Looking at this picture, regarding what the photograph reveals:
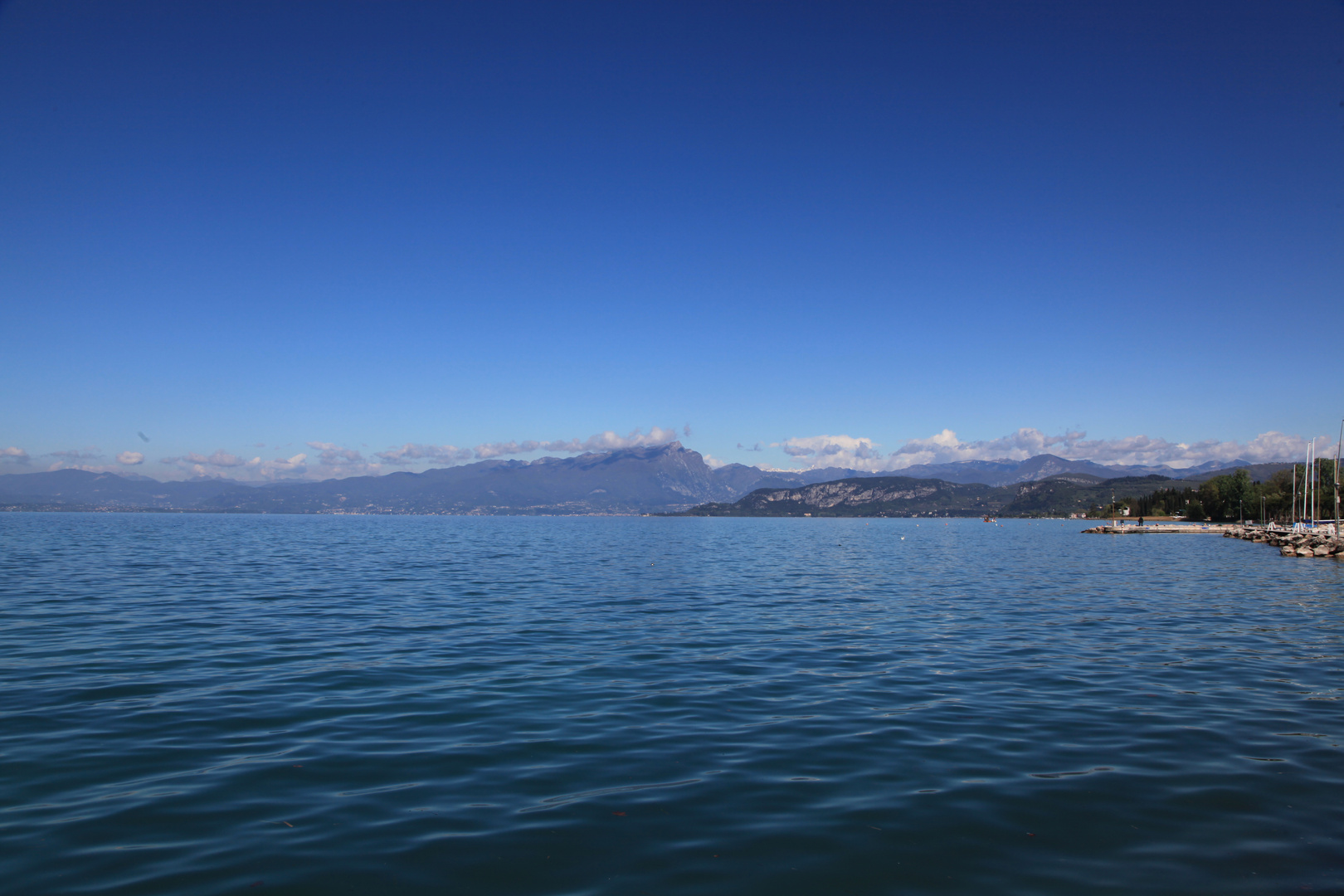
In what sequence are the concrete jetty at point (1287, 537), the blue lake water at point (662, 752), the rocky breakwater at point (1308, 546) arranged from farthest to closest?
the concrete jetty at point (1287, 537)
the rocky breakwater at point (1308, 546)
the blue lake water at point (662, 752)

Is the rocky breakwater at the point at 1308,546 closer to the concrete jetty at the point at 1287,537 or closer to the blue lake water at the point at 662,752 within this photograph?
the concrete jetty at the point at 1287,537

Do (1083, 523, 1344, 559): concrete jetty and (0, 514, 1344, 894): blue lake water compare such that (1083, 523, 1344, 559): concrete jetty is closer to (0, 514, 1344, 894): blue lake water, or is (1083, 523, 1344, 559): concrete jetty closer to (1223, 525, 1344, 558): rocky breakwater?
(1223, 525, 1344, 558): rocky breakwater

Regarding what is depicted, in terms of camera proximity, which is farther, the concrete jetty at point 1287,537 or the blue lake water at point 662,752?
the concrete jetty at point 1287,537

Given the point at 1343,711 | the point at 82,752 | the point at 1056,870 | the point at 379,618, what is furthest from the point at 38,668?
the point at 1343,711

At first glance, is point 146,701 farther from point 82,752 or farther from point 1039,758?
point 1039,758

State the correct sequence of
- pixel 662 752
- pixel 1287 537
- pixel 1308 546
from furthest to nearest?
pixel 1287 537
pixel 1308 546
pixel 662 752

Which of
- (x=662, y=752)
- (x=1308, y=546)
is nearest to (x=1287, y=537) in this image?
(x=1308, y=546)

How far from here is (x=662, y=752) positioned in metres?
13.2

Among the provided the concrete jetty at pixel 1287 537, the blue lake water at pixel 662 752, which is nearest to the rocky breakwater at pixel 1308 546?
the concrete jetty at pixel 1287 537

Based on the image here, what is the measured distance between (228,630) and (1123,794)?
2639 centimetres

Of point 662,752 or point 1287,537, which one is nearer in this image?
point 662,752

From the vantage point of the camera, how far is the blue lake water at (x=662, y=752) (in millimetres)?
8734

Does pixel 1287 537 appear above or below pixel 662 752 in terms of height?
above

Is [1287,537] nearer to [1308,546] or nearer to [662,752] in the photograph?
[1308,546]
